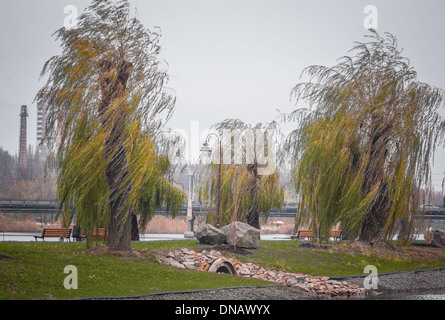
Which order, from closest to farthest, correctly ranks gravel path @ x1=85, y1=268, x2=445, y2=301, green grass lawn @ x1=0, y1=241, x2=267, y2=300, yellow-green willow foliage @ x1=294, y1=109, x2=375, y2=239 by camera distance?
1. green grass lawn @ x1=0, y1=241, x2=267, y2=300
2. gravel path @ x1=85, y1=268, x2=445, y2=301
3. yellow-green willow foliage @ x1=294, y1=109, x2=375, y2=239

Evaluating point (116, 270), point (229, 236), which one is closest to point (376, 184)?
point (229, 236)

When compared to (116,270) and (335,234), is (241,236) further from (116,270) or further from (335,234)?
(335,234)

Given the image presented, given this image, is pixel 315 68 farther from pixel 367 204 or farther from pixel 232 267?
pixel 232 267

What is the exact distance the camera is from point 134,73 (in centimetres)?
1725

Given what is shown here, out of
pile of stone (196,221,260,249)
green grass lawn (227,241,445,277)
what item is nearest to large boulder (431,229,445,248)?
green grass lawn (227,241,445,277)

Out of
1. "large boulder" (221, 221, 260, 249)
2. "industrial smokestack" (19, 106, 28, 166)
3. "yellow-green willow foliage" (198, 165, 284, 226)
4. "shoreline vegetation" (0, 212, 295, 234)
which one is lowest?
"shoreline vegetation" (0, 212, 295, 234)

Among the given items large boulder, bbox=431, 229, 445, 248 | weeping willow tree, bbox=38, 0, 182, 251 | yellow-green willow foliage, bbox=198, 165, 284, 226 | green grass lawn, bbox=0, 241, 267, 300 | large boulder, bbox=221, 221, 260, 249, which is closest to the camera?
green grass lawn, bbox=0, 241, 267, 300

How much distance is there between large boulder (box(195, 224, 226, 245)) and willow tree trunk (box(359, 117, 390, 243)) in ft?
21.0

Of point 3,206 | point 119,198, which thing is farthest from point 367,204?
point 3,206

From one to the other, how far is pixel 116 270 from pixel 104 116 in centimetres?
447

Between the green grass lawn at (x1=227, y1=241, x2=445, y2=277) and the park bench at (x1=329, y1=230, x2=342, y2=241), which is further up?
the park bench at (x1=329, y1=230, x2=342, y2=241)

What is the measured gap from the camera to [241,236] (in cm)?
2103

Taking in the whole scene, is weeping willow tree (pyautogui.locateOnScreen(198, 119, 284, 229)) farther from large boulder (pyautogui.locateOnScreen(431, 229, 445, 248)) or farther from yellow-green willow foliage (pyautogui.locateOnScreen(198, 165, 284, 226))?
large boulder (pyautogui.locateOnScreen(431, 229, 445, 248))

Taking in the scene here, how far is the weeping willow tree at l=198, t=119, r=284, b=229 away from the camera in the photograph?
26.8m
